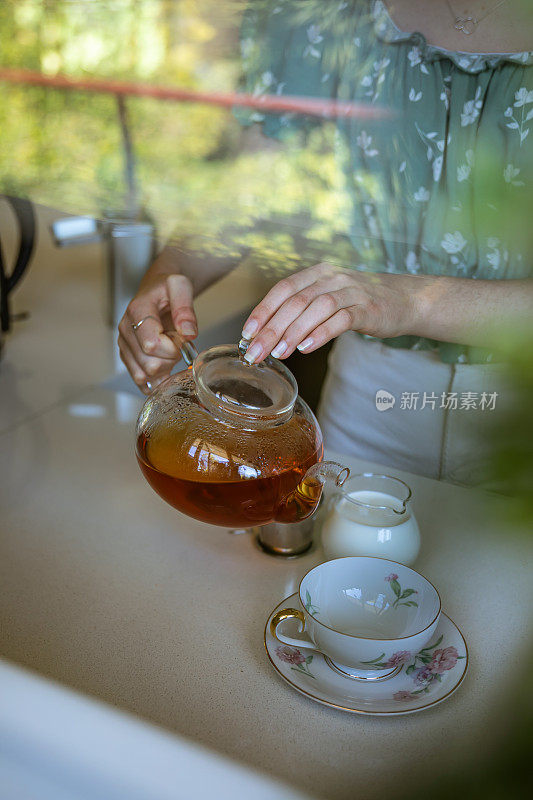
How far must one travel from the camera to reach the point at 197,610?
0.44 meters

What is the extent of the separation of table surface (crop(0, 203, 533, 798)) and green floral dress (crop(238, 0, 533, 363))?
172 mm

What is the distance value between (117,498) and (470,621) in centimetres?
27

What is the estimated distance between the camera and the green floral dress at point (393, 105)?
522mm

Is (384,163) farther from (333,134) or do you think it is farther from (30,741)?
(30,741)

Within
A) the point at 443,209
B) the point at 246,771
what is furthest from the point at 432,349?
the point at 246,771

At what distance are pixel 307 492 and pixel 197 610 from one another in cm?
Result: 11

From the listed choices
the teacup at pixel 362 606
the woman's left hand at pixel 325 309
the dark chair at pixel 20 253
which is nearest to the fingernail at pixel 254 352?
the woman's left hand at pixel 325 309

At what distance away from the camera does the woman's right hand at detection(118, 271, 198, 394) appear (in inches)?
19.3

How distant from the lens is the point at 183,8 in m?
0.67

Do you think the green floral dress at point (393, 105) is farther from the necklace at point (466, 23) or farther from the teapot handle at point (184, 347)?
the teapot handle at point (184, 347)

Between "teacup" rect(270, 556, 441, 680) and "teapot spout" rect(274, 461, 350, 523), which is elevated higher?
"teapot spout" rect(274, 461, 350, 523)

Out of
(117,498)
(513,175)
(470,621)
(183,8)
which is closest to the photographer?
(513,175)

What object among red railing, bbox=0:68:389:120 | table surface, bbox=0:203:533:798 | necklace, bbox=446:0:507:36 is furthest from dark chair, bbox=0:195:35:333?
necklace, bbox=446:0:507:36

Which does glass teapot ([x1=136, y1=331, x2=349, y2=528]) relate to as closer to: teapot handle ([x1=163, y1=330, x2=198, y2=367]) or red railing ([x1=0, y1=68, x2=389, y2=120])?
teapot handle ([x1=163, y1=330, x2=198, y2=367])
